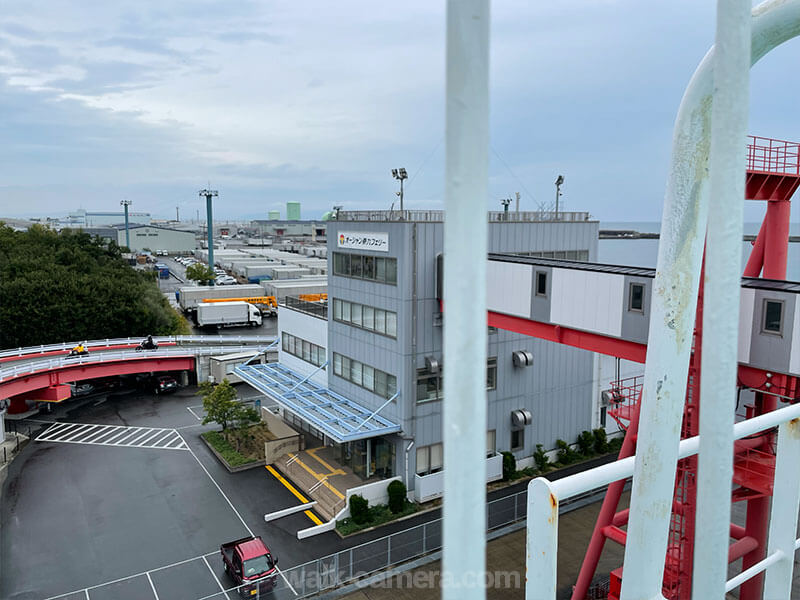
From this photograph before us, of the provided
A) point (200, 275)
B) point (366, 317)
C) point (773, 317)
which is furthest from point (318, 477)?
point (200, 275)

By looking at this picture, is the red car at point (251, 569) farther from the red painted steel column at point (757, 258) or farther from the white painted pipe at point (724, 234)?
the white painted pipe at point (724, 234)

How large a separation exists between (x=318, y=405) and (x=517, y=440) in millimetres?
9564

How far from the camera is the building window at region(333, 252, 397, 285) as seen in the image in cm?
2553

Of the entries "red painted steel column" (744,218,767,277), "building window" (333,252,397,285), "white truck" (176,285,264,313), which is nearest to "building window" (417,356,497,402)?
"building window" (333,252,397,285)

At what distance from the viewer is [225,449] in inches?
1237

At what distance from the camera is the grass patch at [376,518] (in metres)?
23.3

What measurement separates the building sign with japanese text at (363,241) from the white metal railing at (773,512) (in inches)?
798

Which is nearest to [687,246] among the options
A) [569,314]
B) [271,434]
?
[569,314]

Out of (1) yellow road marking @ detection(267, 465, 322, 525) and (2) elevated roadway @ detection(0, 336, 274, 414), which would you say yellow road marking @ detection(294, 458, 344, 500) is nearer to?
(1) yellow road marking @ detection(267, 465, 322, 525)

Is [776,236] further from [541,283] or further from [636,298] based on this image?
[541,283]

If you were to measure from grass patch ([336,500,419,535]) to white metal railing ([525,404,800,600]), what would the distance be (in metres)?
18.8

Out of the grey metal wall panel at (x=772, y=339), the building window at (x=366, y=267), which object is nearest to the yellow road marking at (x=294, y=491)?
the building window at (x=366, y=267)

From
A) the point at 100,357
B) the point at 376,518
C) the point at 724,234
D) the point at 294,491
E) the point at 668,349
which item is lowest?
the point at 294,491

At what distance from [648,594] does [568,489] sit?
52.7 inches
